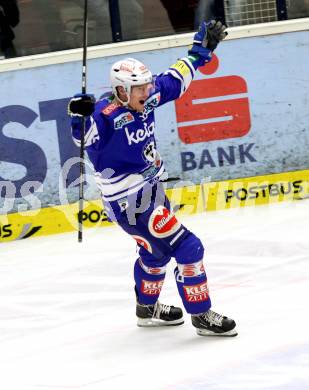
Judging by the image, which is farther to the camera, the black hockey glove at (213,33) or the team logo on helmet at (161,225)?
the black hockey glove at (213,33)

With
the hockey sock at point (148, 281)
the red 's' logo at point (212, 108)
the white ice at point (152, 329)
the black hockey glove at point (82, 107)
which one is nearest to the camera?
the white ice at point (152, 329)

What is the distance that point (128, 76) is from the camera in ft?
19.4

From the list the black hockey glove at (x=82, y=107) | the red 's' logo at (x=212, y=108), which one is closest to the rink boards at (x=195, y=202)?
the red 's' logo at (x=212, y=108)

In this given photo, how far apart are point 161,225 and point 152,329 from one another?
72cm

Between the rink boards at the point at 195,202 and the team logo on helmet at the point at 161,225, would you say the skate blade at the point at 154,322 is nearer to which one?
the team logo on helmet at the point at 161,225

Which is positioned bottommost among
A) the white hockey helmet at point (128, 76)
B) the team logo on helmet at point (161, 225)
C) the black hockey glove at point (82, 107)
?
the team logo on helmet at point (161, 225)

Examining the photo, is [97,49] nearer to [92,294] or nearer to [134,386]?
[92,294]

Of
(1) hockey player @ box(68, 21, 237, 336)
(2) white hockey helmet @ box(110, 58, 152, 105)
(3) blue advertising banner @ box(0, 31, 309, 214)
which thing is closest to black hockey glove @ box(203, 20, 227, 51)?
(1) hockey player @ box(68, 21, 237, 336)

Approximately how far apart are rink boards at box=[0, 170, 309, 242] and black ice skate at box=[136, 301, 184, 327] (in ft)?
10.7

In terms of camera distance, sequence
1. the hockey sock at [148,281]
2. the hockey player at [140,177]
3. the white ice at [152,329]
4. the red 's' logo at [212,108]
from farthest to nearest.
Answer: the red 's' logo at [212,108] → the hockey sock at [148,281] → the hockey player at [140,177] → the white ice at [152,329]

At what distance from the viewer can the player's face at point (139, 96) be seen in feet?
19.4

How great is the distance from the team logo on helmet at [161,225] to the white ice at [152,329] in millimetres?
580

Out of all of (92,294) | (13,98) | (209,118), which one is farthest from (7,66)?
(92,294)

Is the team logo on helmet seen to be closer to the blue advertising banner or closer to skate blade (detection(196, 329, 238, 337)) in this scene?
skate blade (detection(196, 329, 238, 337))
